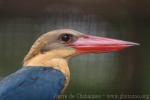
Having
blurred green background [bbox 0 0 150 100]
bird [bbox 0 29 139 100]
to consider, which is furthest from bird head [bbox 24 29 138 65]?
blurred green background [bbox 0 0 150 100]

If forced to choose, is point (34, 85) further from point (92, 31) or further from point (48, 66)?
point (92, 31)

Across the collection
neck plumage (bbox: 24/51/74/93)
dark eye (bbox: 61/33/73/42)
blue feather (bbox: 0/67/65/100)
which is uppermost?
dark eye (bbox: 61/33/73/42)

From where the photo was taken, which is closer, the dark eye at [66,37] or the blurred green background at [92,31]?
the dark eye at [66,37]

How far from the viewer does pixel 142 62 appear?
57.4 inches

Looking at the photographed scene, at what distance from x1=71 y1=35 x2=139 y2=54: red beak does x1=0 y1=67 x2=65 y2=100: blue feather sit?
7cm

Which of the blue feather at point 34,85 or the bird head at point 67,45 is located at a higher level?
the bird head at point 67,45

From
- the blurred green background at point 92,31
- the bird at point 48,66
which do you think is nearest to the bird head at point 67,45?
the bird at point 48,66

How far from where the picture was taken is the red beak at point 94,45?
1295mm

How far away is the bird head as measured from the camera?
127cm

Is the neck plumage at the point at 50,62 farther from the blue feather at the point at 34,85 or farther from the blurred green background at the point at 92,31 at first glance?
the blurred green background at the point at 92,31

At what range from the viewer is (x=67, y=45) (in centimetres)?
129

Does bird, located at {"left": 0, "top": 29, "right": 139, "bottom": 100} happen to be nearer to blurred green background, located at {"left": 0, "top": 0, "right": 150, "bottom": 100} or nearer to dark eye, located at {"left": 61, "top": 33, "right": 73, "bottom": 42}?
dark eye, located at {"left": 61, "top": 33, "right": 73, "bottom": 42}

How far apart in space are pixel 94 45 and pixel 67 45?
0.18 ft

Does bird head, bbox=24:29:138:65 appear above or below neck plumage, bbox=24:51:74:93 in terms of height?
above
